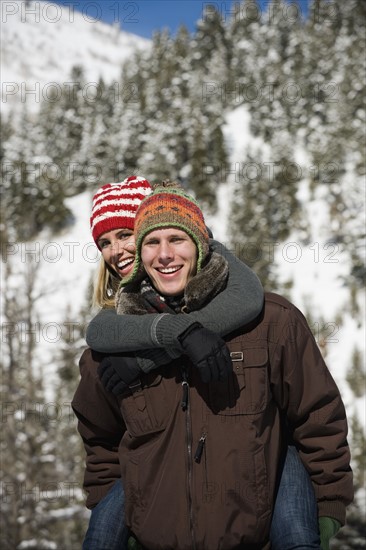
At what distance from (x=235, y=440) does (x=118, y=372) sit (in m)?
0.59

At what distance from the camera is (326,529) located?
236cm

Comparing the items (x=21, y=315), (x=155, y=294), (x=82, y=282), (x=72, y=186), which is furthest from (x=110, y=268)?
(x=72, y=186)

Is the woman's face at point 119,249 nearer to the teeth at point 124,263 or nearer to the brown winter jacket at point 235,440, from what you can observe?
the teeth at point 124,263

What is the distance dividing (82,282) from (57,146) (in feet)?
74.4

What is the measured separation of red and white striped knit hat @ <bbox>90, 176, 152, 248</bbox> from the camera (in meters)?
3.45

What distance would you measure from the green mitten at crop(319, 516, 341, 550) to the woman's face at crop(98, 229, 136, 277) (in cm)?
168

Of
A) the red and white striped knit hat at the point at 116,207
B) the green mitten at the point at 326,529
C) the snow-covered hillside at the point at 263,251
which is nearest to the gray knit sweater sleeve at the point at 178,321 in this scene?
the green mitten at the point at 326,529

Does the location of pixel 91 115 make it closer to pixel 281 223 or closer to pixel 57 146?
pixel 57 146

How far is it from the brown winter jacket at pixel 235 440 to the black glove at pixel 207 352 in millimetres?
139

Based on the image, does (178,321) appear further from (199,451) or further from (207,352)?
(199,451)

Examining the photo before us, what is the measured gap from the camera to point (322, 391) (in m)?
2.39

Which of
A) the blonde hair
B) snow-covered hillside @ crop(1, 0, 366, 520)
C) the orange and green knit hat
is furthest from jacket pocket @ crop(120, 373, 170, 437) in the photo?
snow-covered hillside @ crop(1, 0, 366, 520)

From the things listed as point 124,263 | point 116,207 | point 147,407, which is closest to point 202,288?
point 147,407

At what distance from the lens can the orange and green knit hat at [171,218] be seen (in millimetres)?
2516
